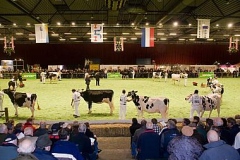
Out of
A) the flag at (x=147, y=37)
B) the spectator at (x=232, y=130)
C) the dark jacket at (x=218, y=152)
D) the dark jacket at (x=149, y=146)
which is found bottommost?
the dark jacket at (x=149, y=146)

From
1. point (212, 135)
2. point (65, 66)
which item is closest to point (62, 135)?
point (212, 135)

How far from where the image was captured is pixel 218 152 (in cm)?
412

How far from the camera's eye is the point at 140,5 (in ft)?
76.1

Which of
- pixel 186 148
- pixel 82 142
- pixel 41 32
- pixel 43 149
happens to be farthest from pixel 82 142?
pixel 41 32

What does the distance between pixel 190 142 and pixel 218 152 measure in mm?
627

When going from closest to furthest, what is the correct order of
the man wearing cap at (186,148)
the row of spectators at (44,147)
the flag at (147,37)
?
the row of spectators at (44,147)
the man wearing cap at (186,148)
the flag at (147,37)

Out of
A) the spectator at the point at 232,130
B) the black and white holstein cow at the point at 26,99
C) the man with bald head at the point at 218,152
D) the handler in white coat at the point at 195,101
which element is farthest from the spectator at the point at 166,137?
the black and white holstein cow at the point at 26,99

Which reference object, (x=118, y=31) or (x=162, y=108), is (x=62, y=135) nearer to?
(x=162, y=108)

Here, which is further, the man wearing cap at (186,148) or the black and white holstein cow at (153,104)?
the black and white holstein cow at (153,104)

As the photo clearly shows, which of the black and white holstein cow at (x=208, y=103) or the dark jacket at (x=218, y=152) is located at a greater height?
the dark jacket at (x=218, y=152)

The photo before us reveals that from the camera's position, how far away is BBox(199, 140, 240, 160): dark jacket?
161 inches

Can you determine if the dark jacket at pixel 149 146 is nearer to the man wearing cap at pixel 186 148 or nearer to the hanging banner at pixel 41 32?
the man wearing cap at pixel 186 148

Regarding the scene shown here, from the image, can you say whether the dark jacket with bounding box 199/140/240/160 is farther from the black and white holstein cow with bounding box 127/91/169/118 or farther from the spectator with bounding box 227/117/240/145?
the black and white holstein cow with bounding box 127/91/169/118

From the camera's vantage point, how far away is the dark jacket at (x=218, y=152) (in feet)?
13.5
